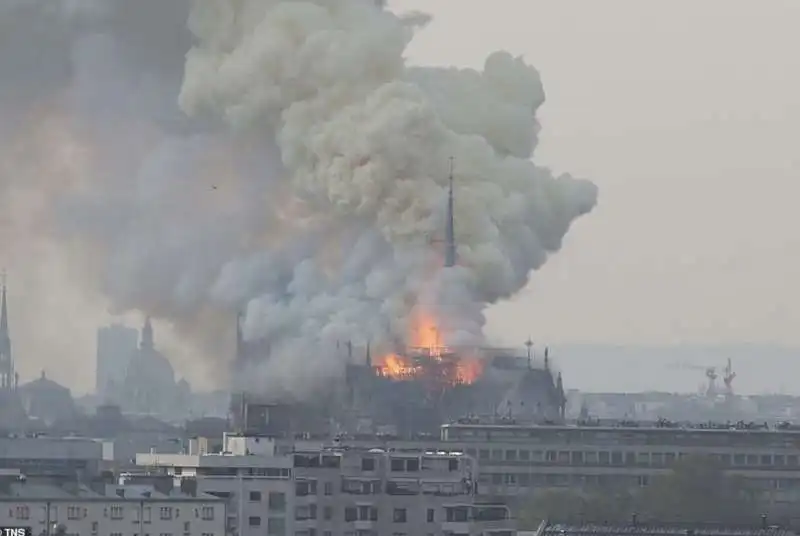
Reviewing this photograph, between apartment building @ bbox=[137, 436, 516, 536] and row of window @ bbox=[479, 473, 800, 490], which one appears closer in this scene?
apartment building @ bbox=[137, 436, 516, 536]

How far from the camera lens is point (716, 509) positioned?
9931cm

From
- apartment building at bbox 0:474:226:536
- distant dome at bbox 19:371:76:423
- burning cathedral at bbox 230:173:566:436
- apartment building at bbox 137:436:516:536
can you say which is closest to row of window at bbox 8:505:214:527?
apartment building at bbox 0:474:226:536

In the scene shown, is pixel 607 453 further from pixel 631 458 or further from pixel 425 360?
pixel 425 360

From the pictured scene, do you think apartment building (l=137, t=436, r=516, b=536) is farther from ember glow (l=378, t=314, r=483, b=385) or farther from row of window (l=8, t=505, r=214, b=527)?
ember glow (l=378, t=314, r=483, b=385)

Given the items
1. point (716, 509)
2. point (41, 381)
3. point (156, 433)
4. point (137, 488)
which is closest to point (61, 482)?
point (137, 488)

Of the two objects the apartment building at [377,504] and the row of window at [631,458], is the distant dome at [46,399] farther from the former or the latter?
the apartment building at [377,504]

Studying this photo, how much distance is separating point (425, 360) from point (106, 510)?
150 ft

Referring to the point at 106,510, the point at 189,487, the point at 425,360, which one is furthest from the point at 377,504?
the point at 425,360

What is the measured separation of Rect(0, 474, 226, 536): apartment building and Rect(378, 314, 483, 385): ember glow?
42.3 meters

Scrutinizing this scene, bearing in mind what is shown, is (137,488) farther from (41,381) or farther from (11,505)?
(41,381)

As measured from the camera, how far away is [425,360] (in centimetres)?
11431

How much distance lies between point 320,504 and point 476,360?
41131 millimetres

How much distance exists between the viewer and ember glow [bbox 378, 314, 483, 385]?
4508 inches

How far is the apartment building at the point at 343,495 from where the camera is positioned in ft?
244
